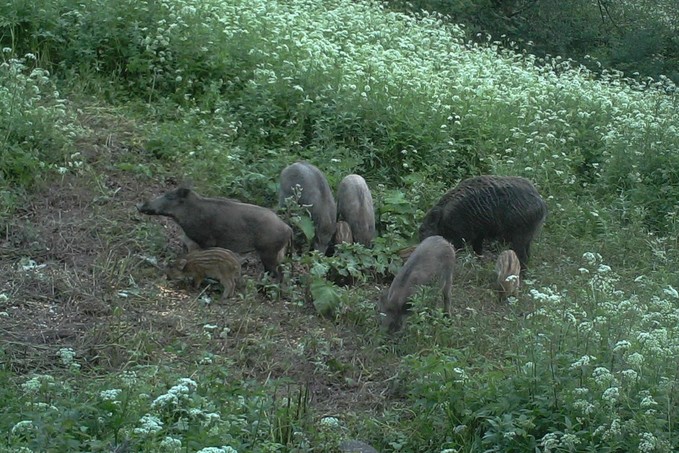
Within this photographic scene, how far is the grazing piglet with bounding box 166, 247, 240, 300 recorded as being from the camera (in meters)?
9.18

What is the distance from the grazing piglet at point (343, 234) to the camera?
10.4 m

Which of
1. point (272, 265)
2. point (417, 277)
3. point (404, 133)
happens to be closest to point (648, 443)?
point (417, 277)

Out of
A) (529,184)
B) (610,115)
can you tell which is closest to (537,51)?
(610,115)

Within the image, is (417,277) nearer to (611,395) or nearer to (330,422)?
(330,422)

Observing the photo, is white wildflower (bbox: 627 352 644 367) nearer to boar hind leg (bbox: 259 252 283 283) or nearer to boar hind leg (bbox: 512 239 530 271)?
boar hind leg (bbox: 259 252 283 283)

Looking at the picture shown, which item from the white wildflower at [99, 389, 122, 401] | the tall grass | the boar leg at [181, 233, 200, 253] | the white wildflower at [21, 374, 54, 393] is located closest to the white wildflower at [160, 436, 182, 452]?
the white wildflower at [99, 389, 122, 401]

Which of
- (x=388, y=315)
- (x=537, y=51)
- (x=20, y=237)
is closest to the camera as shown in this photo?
(x=388, y=315)

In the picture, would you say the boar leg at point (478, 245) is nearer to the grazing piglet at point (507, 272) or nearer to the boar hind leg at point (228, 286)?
the grazing piglet at point (507, 272)

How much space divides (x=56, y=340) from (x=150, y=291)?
115cm

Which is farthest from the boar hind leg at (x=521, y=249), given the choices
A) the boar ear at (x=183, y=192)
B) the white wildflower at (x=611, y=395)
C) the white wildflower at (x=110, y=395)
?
the white wildflower at (x=110, y=395)

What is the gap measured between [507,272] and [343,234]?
149cm

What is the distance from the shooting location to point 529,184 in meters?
11.2

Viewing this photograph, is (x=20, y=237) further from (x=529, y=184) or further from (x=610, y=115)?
(x=610, y=115)

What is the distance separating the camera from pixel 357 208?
35.2 feet
